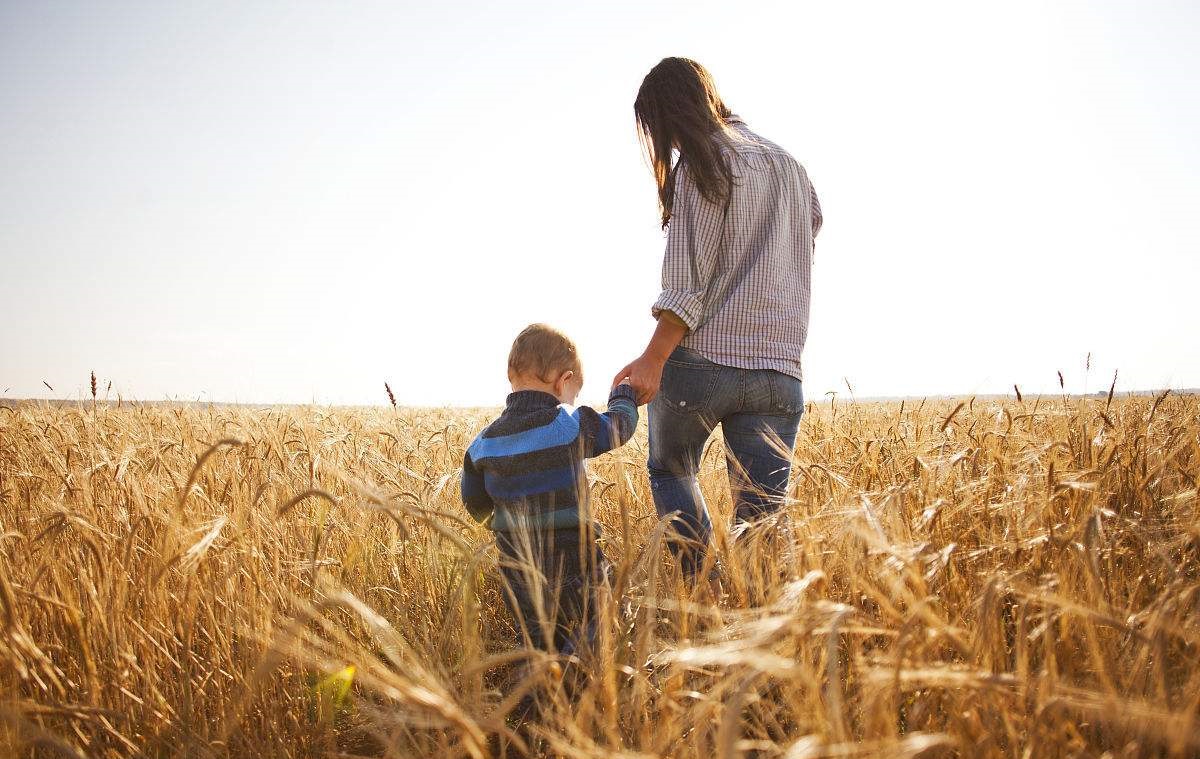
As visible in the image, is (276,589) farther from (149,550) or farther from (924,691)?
(924,691)

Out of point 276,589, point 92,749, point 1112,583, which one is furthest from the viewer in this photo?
point 276,589

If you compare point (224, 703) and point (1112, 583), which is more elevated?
point (1112, 583)

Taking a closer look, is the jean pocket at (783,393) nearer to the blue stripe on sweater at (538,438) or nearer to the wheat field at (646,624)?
the wheat field at (646,624)

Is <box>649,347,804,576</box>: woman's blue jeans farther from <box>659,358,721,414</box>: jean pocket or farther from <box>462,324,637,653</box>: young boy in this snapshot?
<box>462,324,637,653</box>: young boy

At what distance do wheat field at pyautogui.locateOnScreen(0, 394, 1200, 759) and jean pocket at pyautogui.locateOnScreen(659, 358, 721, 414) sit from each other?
419 millimetres

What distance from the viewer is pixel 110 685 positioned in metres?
1.47

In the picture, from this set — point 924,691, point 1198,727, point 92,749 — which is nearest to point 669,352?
point 924,691

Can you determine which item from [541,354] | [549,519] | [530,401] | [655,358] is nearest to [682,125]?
[655,358]

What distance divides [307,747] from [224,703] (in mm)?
243

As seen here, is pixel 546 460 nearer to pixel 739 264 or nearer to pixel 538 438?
pixel 538 438

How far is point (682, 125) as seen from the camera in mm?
1910

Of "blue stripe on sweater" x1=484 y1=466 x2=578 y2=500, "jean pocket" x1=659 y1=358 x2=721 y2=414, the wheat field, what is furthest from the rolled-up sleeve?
the wheat field

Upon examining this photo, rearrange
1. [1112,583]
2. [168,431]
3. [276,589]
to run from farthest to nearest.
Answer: [168,431]
[276,589]
[1112,583]

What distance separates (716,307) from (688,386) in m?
0.28
